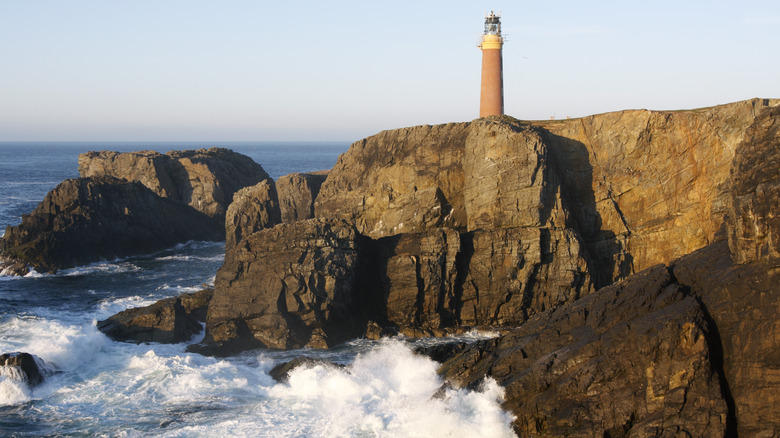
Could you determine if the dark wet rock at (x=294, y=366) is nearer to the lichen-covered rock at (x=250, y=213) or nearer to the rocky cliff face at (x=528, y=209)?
the rocky cliff face at (x=528, y=209)

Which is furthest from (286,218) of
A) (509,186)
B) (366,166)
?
(509,186)

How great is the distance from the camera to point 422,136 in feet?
134

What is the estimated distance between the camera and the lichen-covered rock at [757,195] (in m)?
17.7

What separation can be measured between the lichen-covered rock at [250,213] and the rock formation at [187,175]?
1375 centimetres

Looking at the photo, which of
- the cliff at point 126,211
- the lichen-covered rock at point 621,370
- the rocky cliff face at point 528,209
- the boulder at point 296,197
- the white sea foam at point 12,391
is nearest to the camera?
the lichen-covered rock at point 621,370

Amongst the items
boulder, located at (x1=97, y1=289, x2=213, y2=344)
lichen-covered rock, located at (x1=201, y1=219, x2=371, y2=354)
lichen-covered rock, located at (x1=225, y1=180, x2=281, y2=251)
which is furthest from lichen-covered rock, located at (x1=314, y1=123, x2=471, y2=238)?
boulder, located at (x1=97, y1=289, x2=213, y2=344)

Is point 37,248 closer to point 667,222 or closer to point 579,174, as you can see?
point 579,174

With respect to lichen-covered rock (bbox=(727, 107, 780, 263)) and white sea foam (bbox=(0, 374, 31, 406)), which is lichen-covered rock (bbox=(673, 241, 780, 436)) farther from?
white sea foam (bbox=(0, 374, 31, 406))

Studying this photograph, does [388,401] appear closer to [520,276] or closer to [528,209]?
[520,276]

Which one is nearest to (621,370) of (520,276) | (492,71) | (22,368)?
(520,276)

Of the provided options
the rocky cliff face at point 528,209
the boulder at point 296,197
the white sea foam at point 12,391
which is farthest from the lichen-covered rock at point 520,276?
the boulder at point 296,197

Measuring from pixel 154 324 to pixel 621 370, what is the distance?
20747 mm

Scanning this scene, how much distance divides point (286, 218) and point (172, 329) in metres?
21.6

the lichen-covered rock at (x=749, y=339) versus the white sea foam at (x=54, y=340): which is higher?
the lichen-covered rock at (x=749, y=339)
